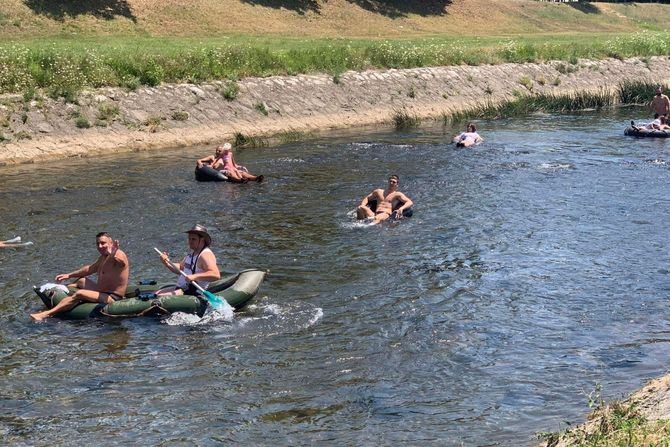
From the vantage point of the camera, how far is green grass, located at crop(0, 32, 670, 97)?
3450cm

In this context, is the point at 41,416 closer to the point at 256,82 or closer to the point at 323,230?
the point at 323,230

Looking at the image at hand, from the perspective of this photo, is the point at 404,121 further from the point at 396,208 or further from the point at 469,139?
the point at 396,208

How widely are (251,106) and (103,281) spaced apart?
75.2 feet

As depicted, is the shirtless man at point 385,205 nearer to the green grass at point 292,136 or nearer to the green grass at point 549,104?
the green grass at point 292,136

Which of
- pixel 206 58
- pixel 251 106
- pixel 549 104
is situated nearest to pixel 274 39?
pixel 549 104

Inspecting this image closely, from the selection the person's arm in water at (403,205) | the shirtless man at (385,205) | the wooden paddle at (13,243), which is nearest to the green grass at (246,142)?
the shirtless man at (385,205)

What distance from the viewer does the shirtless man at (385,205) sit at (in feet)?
73.0

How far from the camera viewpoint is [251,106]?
38.2 metres

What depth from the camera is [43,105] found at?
107ft

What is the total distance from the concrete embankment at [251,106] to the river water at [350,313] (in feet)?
10.5

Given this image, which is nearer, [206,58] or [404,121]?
[206,58]

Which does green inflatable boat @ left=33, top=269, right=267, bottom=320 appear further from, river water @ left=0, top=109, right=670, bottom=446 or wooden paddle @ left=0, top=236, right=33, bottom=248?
wooden paddle @ left=0, top=236, right=33, bottom=248

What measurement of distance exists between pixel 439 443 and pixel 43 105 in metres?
25.2

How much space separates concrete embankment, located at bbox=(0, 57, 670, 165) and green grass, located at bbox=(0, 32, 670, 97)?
2.25 ft
